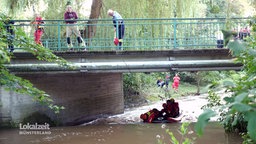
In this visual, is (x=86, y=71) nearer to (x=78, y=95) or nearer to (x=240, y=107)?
(x=78, y=95)

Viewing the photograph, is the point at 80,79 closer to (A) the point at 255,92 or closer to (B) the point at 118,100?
(B) the point at 118,100

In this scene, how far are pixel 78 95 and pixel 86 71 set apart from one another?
332 cm

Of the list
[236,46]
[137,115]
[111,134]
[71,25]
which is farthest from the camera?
[137,115]

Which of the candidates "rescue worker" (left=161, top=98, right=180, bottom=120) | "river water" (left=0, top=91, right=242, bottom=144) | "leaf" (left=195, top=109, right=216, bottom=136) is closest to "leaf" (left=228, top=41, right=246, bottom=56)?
"leaf" (left=195, top=109, right=216, bottom=136)

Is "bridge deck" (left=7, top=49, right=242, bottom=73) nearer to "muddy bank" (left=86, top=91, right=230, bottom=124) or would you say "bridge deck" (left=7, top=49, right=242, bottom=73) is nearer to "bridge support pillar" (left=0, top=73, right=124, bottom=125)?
"bridge support pillar" (left=0, top=73, right=124, bottom=125)

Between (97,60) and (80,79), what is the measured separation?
10.5 ft

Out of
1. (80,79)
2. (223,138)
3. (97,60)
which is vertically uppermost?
(97,60)

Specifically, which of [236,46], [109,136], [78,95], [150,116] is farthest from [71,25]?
[236,46]

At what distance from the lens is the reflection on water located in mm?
11031

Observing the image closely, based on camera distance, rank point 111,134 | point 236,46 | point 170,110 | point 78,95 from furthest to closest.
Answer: point 170,110, point 78,95, point 111,134, point 236,46

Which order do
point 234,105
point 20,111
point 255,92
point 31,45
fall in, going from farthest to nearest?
point 20,111, point 31,45, point 255,92, point 234,105

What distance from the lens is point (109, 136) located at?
39.5 ft

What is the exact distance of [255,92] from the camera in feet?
4.86

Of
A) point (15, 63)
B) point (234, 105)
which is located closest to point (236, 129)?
point (15, 63)
